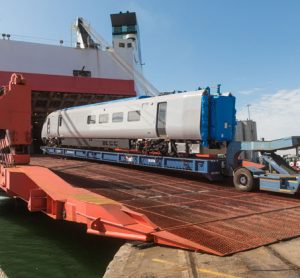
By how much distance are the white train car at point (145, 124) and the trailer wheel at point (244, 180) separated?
211 cm

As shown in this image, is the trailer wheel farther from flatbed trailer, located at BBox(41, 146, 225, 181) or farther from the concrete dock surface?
the concrete dock surface

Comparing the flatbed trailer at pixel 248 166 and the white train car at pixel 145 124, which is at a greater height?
the white train car at pixel 145 124

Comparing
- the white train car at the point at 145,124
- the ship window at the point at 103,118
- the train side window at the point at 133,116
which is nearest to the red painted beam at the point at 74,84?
the white train car at the point at 145,124

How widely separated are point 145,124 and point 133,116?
0.91 metres

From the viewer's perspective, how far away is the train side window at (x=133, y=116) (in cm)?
1450

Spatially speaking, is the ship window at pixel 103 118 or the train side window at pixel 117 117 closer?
the train side window at pixel 117 117

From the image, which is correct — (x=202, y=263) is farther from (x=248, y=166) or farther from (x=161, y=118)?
(x=161, y=118)

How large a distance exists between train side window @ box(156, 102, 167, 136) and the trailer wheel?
3614 mm

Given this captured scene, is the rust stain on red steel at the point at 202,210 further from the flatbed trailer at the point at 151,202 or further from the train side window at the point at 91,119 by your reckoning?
the train side window at the point at 91,119

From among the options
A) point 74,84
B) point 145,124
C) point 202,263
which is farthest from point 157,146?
point 74,84

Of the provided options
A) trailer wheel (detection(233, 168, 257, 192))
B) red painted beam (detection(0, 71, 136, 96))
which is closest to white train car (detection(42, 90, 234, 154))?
trailer wheel (detection(233, 168, 257, 192))

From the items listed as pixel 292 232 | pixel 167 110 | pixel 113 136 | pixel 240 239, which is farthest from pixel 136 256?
pixel 113 136

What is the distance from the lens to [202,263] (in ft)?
15.3

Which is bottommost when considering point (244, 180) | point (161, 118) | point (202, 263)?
point (202, 263)
